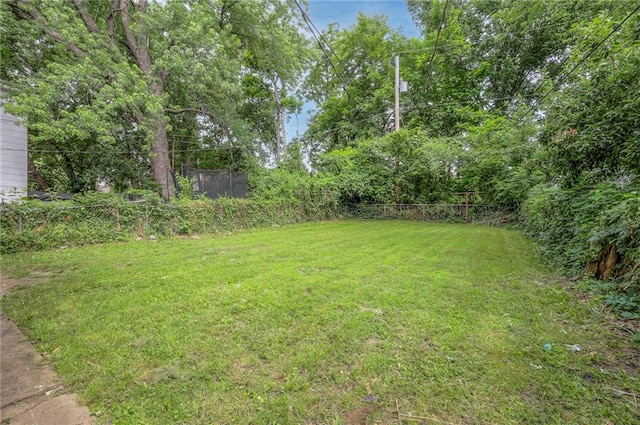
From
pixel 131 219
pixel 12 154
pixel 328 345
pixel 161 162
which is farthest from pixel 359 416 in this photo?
pixel 12 154

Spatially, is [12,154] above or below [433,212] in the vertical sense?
above

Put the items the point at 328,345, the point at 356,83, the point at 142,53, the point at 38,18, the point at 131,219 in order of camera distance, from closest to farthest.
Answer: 1. the point at 328,345
2. the point at 131,219
3. the point at 38,18
4. the point at 142,53
5. the point at 356,83

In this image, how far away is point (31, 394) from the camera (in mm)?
1621

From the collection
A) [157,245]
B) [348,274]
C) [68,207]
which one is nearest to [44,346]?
[348,274]

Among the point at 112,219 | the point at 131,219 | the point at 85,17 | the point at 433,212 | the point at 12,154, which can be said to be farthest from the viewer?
the point at 433,212

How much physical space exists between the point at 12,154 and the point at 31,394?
10.4m

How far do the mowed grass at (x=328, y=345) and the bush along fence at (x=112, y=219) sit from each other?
2.19 meters

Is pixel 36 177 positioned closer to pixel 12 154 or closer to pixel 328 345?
pixel 12 154

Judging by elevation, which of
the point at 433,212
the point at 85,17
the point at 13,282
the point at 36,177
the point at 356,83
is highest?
the point at 356,83

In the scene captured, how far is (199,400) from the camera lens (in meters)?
1.58

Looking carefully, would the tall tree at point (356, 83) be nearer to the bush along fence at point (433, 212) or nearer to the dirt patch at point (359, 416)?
the bush along fence at point (433, 212)

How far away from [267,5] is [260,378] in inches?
538

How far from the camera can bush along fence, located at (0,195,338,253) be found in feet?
18.0

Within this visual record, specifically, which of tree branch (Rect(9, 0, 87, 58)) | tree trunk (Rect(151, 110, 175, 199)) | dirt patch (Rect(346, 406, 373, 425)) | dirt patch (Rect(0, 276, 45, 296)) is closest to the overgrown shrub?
dirt patch (Rect(346, 406, 373, 425))
